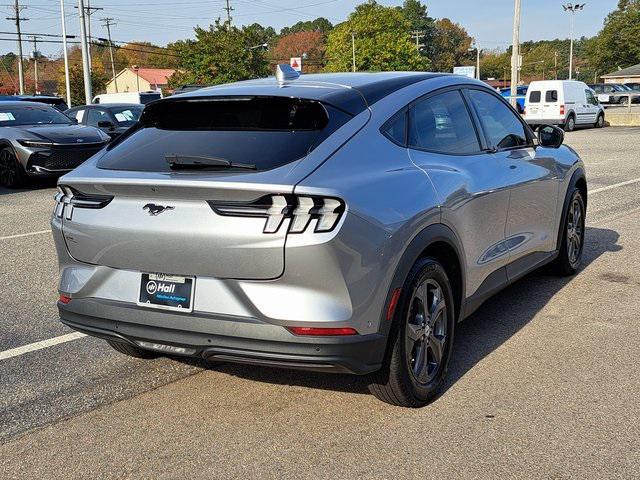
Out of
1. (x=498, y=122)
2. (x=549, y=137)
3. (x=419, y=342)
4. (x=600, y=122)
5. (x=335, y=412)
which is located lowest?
(x=600, y=122)

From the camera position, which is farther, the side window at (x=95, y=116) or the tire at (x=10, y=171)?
the side window at (x=95, y=116)

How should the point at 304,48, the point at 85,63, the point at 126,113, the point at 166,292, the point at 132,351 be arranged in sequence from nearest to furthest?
the point at 166,292, the point at 132,351, the point at 126,113, the point at 85,63, the point at 304,48

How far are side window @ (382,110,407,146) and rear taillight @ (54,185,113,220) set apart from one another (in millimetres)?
1393

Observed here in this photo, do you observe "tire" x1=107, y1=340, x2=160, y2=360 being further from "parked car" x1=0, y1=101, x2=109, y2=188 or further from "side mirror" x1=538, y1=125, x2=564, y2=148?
"parked car" x1=0, y1=101, x2=109, y2=188

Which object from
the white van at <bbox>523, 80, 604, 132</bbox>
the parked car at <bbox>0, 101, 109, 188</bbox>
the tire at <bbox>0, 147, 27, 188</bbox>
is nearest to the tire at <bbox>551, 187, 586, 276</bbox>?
the parked car at <bbox>0, 101, 109, 188</bbox>

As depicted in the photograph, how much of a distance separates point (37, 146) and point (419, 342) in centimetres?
1141

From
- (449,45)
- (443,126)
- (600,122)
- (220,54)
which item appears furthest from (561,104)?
(449,45)

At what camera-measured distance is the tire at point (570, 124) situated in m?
29.5

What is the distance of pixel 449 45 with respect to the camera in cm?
15825

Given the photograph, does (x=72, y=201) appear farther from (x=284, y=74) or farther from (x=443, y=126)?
(x=443, y=126)

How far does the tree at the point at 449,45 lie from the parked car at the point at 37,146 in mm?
140422

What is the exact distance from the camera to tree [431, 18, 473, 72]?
15162 centimetres

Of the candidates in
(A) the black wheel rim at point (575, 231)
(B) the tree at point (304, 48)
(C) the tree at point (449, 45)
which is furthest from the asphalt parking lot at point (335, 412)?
(C) the tree at point (449, 45)

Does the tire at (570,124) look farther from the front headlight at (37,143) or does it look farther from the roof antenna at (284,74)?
the roof antenna at (284,74)
